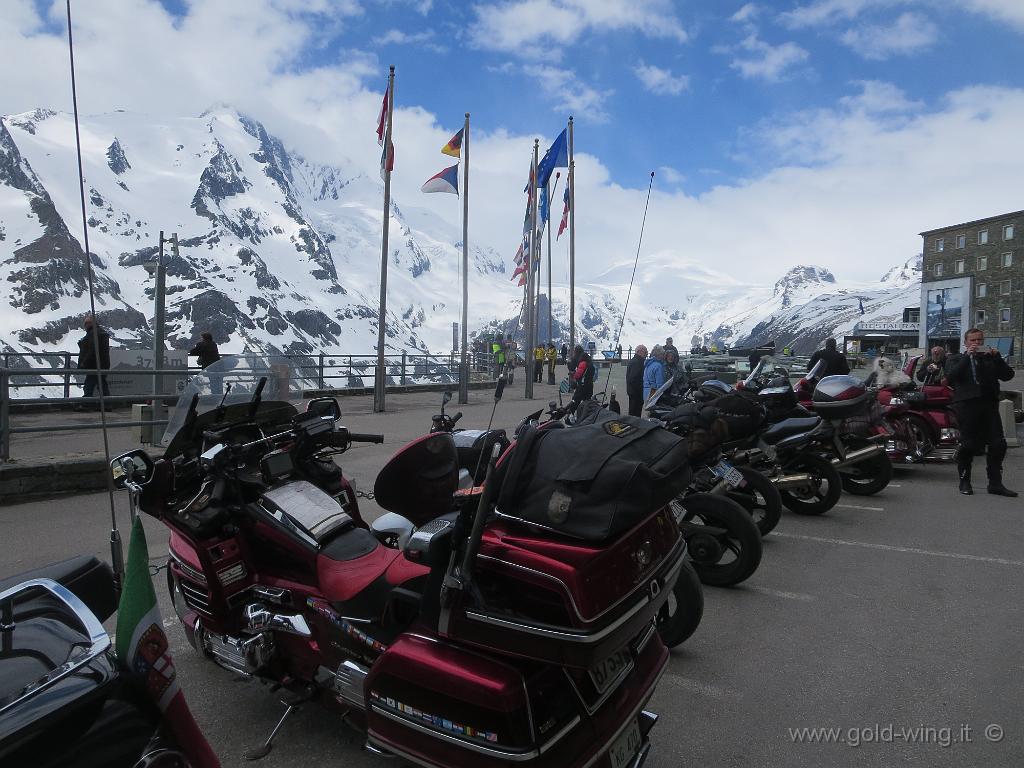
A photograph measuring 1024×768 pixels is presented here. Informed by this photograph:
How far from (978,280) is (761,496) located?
74.6 m

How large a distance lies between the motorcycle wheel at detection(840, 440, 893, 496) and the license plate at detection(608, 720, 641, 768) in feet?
19.6

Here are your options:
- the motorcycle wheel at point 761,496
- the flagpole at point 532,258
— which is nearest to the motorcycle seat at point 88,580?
the motorcycle wheel at point 761,496

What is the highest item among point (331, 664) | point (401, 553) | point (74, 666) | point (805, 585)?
point (74, 666)

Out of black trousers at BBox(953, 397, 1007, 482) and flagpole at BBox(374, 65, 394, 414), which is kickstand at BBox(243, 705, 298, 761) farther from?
flagpole at BBox(374, 65, 394, 414)

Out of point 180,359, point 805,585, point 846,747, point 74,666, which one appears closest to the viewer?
point 74,666

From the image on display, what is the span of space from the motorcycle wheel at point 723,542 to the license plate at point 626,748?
1981 mm

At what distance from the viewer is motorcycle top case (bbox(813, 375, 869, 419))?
22.3 ft

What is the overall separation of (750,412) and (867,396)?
235 centimetres

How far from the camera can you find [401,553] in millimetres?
2652

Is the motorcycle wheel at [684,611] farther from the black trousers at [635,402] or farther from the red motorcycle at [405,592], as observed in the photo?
the black trousers at [635,402]

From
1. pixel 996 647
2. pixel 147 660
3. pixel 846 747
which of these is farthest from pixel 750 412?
pixel 147 660

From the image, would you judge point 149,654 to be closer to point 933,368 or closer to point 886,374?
point 886,374

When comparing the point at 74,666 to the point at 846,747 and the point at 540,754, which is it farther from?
the point at 846,747

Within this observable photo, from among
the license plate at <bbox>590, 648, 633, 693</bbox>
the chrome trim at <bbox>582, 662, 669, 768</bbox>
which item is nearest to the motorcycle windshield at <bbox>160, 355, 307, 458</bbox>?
the license plate at <bbox>590, 648, 633, 693</bbox>
